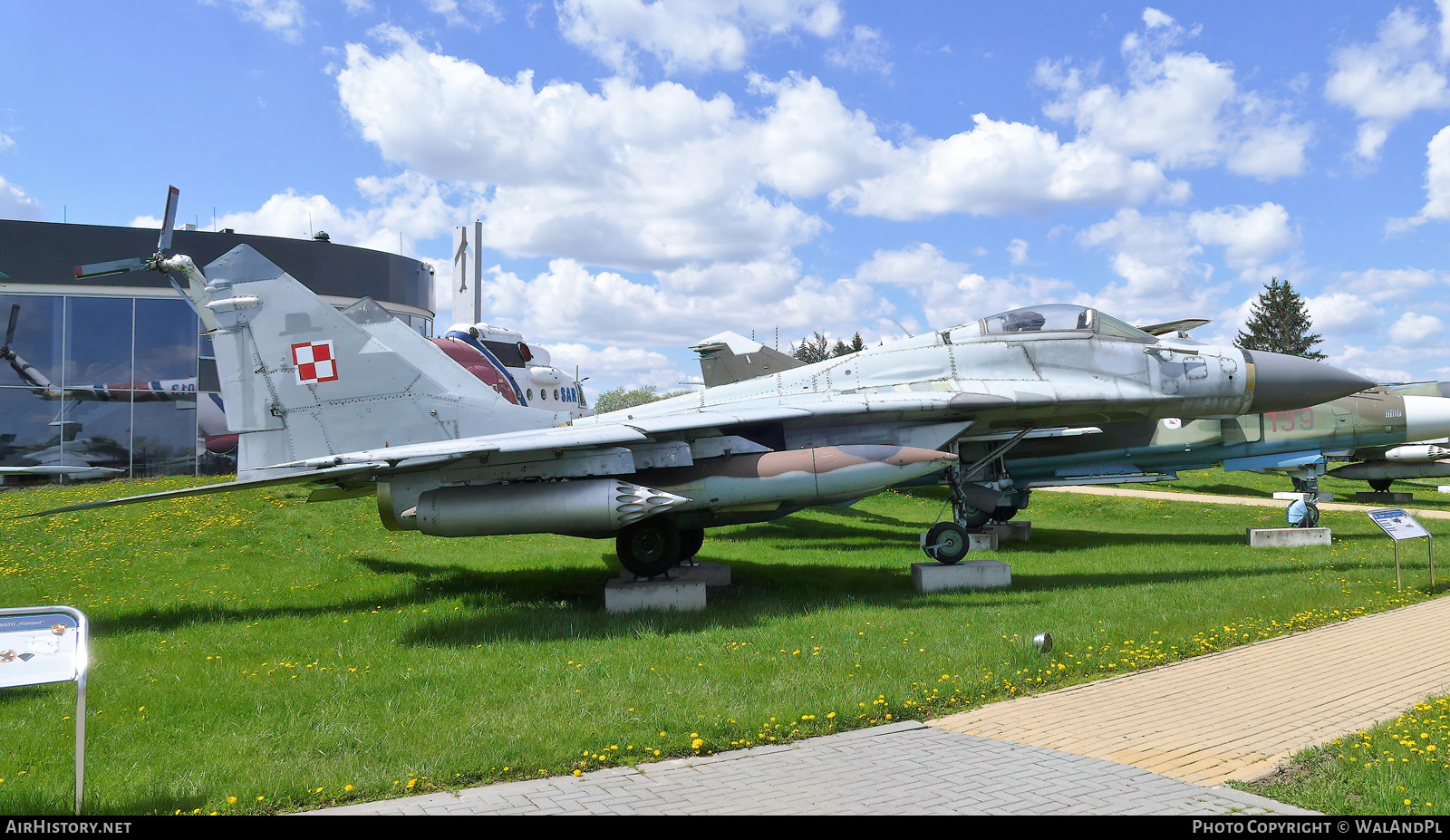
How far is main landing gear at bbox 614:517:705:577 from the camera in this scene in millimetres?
10602

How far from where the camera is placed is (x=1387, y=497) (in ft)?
81.9

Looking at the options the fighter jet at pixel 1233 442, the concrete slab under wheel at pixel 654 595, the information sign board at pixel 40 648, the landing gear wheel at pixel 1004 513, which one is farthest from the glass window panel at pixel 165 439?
the information sign board at pixel 40 648

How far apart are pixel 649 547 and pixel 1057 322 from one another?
6134 millimetres

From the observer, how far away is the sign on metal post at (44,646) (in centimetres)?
362

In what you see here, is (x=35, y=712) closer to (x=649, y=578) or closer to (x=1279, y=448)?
(x=649, y=578)

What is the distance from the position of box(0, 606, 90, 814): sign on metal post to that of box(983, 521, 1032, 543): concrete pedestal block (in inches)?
597

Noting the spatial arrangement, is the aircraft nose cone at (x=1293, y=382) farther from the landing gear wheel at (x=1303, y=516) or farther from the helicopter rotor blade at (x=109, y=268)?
the helicopter rotor blade at (x=109, y=268)

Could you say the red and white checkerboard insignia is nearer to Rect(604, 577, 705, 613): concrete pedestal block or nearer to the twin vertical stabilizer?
the twin vertical stabilizer

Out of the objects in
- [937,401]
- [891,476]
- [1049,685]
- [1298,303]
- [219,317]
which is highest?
[1298,303]

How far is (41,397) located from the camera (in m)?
26.4

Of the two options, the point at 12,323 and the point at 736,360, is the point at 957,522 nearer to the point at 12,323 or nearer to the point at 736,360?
the point at 736,360
